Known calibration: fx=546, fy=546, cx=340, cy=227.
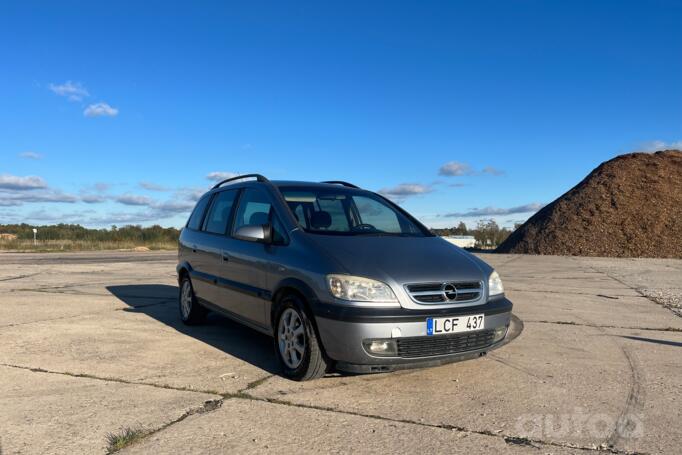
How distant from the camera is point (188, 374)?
4430mm

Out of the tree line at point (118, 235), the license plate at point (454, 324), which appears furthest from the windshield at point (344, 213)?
the tree line at point (118, 235)

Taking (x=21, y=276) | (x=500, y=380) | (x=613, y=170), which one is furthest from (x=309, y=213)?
(x=613, y=170)

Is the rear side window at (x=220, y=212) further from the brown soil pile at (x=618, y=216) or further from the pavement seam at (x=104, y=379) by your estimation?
the brown soil pile at (x=618, y=216)

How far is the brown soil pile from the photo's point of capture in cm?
2903

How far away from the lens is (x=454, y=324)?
3982 millimetres

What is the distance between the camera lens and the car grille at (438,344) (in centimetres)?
387

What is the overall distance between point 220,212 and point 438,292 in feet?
9.96

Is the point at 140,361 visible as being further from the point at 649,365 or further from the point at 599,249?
the point at 599,249

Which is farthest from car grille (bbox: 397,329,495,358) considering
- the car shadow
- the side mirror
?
the side mirror

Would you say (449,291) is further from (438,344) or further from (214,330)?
(214,330)

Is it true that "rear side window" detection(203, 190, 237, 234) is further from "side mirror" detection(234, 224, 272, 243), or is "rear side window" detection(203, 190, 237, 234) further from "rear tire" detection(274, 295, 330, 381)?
"rear tire" detection(274, 295, 330, 381)

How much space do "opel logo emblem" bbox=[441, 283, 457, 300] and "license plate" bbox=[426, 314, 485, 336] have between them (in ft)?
0.52

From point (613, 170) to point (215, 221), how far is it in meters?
35.8

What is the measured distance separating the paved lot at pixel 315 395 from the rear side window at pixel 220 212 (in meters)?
1.19
